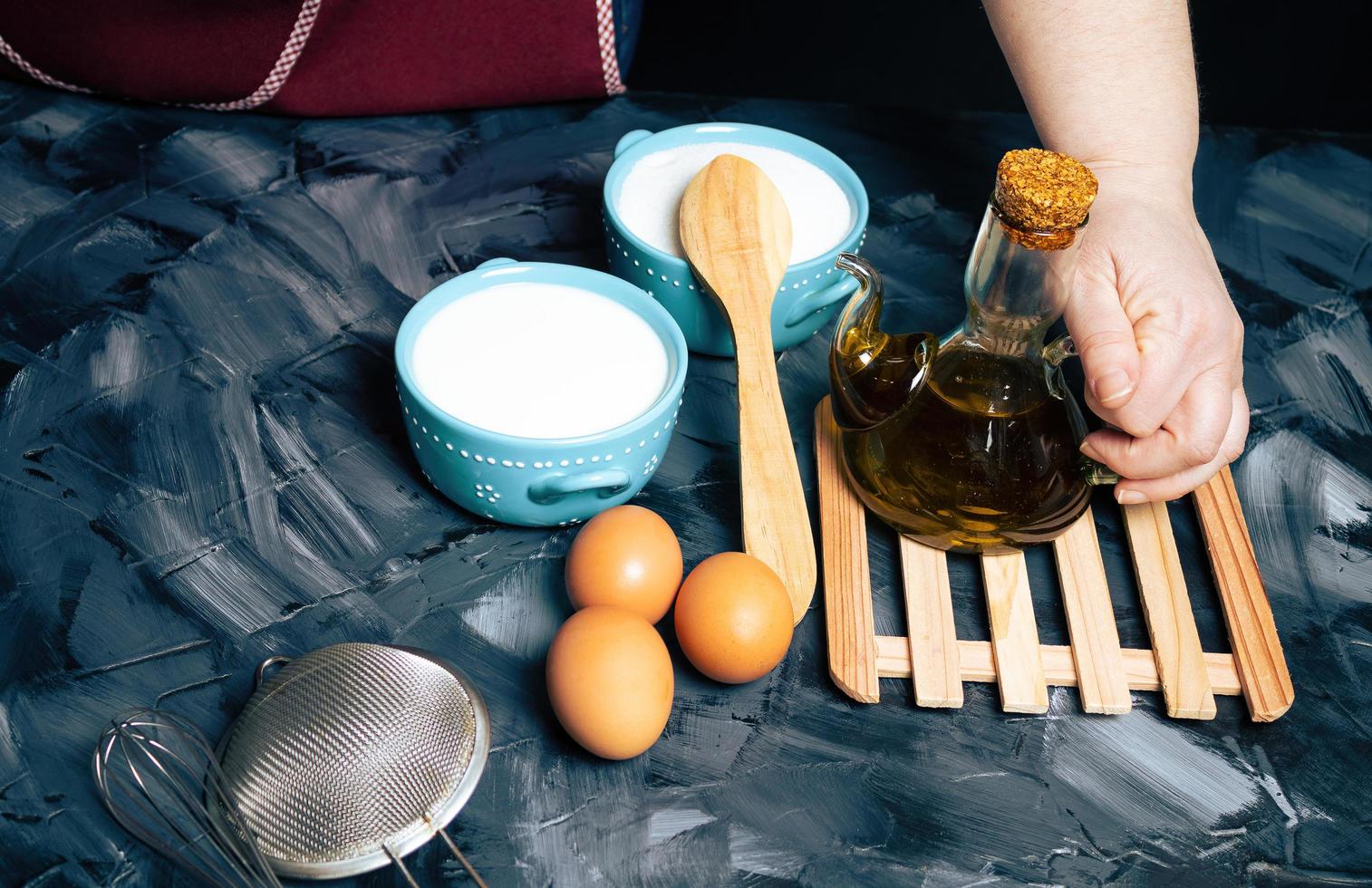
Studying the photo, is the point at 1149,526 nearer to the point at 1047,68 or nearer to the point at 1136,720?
the point at 1136,720

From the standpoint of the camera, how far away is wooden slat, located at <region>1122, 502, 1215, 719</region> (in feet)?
2.09

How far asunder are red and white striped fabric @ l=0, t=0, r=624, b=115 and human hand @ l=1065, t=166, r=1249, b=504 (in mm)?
520

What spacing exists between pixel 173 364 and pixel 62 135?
0.30m

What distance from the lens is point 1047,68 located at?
2.67 ft

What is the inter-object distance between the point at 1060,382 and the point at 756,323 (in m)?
0.19

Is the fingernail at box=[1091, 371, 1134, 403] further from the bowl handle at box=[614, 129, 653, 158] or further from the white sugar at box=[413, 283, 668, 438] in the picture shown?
the bowl handle at box=[614, 129, 653, 158]

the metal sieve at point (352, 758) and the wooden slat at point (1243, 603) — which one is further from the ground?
the metal sieve at point (352, 758)

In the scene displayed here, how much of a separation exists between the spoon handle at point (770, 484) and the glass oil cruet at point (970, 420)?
5 cm

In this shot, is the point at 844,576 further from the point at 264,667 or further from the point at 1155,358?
the point at 264,667

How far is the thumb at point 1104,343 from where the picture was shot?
2.07 feet

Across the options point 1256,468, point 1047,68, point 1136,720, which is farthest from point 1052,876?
point 1047,68

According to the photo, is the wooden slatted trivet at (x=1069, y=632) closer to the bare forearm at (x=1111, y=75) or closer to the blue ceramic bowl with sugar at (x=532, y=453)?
the blue ceramic bowl with sugar at (x=532, y=453)

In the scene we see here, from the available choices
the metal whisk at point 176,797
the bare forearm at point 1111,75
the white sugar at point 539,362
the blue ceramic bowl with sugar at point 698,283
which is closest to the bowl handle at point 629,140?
the blue ceramic bowl with sugar at point 698,283

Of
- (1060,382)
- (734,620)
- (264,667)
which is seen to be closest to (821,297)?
(1060,382)
